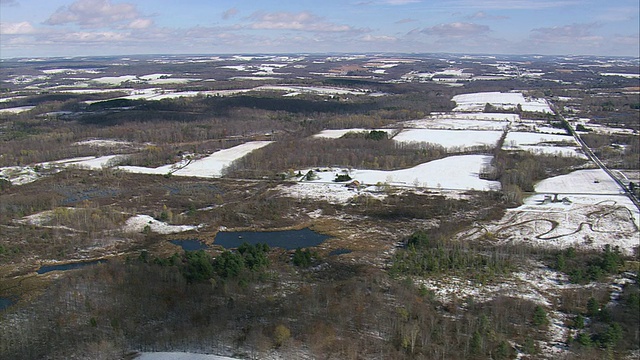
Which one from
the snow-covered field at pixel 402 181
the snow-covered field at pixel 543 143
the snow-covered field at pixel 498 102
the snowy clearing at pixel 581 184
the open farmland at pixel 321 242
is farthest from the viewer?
the snow-covered field at pixel 498 102

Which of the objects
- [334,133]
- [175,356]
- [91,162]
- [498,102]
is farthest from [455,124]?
[175,356]

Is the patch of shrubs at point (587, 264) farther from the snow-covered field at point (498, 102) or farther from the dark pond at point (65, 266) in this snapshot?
the snow-covered field at point (498, 102)

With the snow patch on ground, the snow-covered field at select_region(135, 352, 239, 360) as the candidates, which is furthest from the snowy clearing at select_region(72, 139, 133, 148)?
the snow-covered field at select_region(135, 352, 239, 360)

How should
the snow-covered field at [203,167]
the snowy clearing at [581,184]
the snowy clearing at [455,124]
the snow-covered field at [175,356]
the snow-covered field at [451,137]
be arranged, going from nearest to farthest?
the snow-covered field at [175,356] → the snowy clearing at [581,184] → the snow-covered field at [203,167] → the snow-covered field at [451,137] → the snowy clearing at [455,124]

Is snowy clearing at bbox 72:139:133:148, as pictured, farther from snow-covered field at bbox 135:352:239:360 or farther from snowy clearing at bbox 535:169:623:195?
snow-covered field at bbox 135:352:239:360

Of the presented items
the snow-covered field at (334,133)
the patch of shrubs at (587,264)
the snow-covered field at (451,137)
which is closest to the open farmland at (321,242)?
the patch of shrubs at (587,264)

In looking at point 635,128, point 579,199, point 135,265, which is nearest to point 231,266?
point 135,265

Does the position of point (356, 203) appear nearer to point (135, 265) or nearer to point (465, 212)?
point (465, 212)
